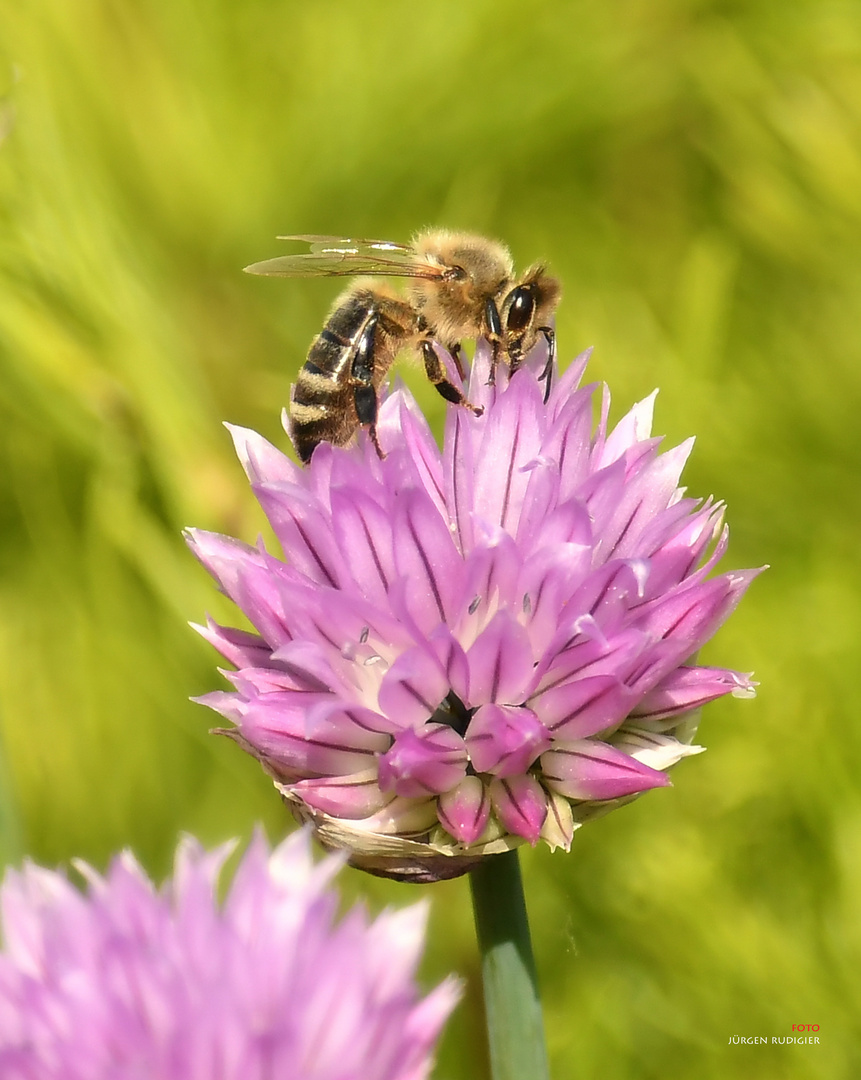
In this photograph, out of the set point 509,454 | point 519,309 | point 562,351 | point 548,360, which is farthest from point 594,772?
point 562,351

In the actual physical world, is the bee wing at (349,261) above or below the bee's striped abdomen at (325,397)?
above

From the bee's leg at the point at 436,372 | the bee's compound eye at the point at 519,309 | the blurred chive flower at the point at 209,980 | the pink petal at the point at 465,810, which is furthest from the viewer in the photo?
the bee's compound eye at the point at 519,309

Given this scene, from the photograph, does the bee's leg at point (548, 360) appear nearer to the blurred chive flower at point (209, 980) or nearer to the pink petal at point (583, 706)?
the pink petal at point (583, 706)

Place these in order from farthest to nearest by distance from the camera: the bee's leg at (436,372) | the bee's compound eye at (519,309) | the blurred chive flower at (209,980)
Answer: the bee's compound eye at (519,309)
the bee's leg at (436,372)
the blurred chive flower at (209,980)

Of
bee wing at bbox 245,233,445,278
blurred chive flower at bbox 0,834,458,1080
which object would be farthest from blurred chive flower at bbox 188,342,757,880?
bee wing at bbox 245,233,445,278

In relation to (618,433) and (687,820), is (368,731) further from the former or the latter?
(687,820)

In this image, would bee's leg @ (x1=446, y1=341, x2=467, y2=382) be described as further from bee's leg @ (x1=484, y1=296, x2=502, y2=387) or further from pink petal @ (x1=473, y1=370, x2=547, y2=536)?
pink petal @ (x1=473, y1=370, x2=547, y2=536)

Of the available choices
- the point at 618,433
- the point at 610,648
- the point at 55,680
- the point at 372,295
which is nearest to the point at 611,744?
the point at 610,648

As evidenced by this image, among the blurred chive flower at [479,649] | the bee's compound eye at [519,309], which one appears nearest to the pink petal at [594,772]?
the blurred chive flower at [479,649]
